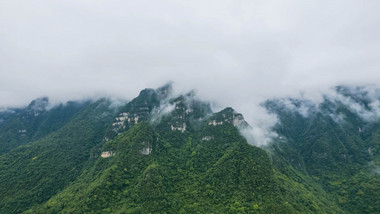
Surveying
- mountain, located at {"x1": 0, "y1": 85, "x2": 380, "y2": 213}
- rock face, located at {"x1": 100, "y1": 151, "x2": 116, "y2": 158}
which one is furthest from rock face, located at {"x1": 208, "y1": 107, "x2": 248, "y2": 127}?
rock face, located at {"x1": 100, "y1": 151, "x2": 116, "y2": 158}

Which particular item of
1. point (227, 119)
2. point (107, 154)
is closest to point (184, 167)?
point (107, 154)

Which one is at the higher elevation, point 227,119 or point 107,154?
point 227,119

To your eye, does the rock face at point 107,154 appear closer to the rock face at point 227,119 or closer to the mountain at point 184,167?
the mountain at point 184,167

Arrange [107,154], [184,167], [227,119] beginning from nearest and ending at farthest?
1. [184,167]
2. [107,154]
3. [227,119]

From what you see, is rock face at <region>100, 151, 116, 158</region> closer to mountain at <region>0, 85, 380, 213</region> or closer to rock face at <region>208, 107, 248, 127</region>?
mountain at <region>0, 85, 380, 213</region>

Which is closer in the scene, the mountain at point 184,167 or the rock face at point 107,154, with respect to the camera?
the mountain at point 184,167

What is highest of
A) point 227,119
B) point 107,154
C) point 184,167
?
point 227,119

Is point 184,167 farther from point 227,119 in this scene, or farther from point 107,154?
point 227,119

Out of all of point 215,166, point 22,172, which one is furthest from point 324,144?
point 22,172

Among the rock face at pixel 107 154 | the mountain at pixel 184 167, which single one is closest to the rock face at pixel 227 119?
the mountain at pixel 184 167
